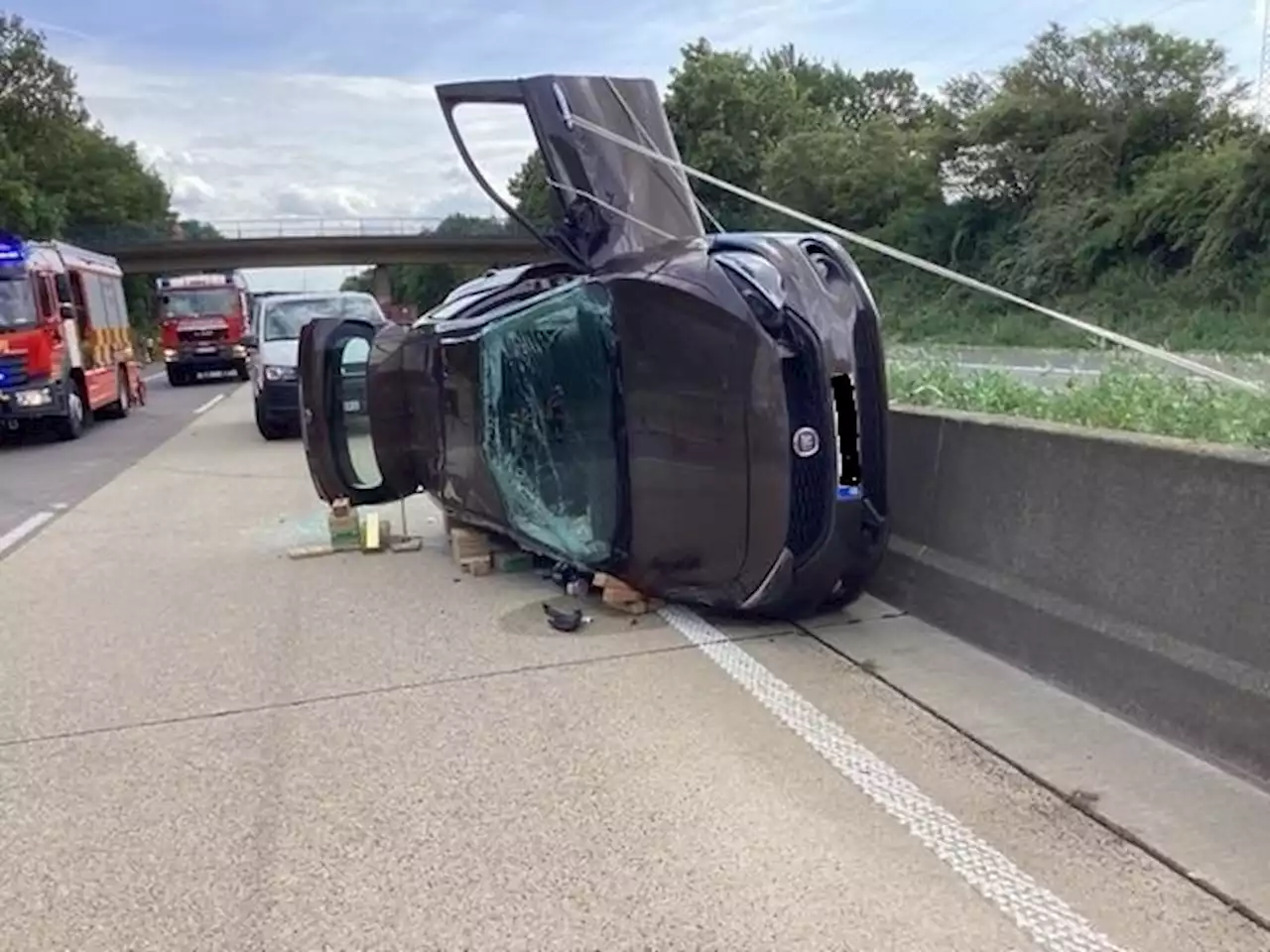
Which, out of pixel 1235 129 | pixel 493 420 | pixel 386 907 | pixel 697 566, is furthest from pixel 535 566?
pixel 1235 129

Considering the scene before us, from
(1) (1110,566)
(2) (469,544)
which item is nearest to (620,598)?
(2) (469,544)

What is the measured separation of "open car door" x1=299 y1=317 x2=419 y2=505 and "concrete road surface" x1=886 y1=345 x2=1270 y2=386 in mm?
3579

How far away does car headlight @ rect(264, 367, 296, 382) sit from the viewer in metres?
17.4

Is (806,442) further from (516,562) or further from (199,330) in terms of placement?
(199,330)

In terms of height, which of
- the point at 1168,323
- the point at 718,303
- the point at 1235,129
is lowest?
the point at 1168,323

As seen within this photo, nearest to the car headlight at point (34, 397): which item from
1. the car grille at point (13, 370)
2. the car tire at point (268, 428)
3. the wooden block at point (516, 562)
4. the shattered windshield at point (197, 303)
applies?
the car grille at point (13, 370)

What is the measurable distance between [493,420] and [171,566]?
8.97ft

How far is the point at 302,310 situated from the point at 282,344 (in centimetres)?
150

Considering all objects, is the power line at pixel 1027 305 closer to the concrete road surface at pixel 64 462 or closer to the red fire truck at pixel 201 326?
the concrete road surface at pixel 64 462

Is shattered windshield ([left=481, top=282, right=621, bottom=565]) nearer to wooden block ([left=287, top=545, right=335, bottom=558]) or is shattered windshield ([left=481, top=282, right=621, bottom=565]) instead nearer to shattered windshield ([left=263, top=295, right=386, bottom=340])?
wooden block ([left=287, top=545, right=335, bottom=558])

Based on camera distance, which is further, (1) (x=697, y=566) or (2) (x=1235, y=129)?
(2) (x=1235, y=129)

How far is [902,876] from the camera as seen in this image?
11.3ft

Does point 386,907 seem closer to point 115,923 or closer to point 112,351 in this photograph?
point 115,923

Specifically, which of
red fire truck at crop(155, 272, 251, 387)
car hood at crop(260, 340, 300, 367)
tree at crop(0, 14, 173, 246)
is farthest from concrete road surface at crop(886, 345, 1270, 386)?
tree at crop(0, 14, 173, 246)
